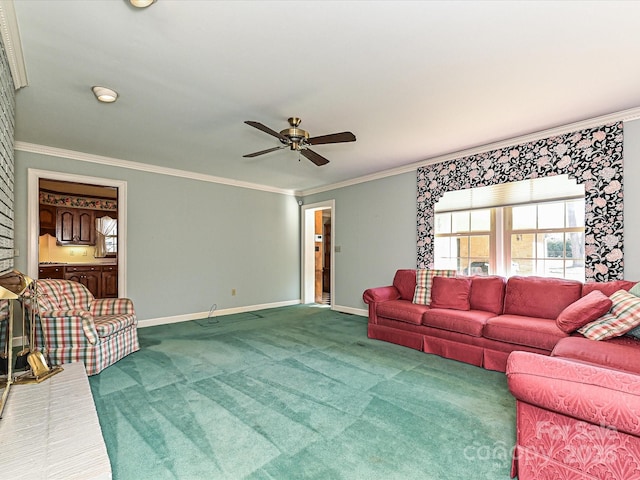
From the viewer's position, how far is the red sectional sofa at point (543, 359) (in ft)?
4.05

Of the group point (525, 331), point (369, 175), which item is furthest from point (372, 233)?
point (525, 331)

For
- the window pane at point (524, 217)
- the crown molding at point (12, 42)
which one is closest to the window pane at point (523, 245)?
the window pane at point (524, 217)

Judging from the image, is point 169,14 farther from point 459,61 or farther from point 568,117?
point 568,117

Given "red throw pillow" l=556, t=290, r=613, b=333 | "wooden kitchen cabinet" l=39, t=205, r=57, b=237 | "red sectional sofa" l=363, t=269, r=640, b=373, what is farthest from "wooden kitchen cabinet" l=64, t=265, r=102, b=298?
"red throw pillow" l=556, t=290, r=613, b=333

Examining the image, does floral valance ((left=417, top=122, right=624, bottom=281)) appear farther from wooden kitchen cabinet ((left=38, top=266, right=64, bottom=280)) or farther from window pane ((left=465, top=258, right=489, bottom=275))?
wooden kitchen cabinet ((left=38, top=266, right=64, bottom=280))

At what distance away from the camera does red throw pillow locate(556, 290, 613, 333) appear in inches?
99.0

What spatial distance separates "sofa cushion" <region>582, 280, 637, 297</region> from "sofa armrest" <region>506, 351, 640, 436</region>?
2.17 meters

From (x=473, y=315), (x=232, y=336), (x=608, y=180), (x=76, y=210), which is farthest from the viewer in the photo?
(x=76, y=210)

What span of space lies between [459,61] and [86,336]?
391 cm

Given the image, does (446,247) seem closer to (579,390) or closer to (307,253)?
(307,253)

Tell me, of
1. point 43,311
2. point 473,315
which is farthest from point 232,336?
point 473,315

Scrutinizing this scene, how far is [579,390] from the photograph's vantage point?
4.11ft

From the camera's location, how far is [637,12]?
1768mm

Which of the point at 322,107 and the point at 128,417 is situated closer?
the point at 128,417
